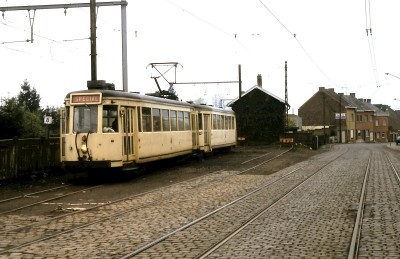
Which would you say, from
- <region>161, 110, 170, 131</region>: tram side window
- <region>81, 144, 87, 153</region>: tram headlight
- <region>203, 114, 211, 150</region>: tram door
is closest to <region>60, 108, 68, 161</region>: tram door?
<region>81, 144, 87, 153</region>: tram headlight

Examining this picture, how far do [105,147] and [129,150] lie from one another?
135 cm

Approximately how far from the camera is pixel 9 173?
53.8ft

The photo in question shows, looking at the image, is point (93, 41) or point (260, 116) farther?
point (260, 116)

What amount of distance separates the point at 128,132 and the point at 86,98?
1.84 m

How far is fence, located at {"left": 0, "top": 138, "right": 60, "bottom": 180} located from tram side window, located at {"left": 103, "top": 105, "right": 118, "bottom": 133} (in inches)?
114

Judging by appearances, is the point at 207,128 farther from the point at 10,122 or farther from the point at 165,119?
the point at 10,122

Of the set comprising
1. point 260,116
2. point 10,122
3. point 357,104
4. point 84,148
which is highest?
point 357,104

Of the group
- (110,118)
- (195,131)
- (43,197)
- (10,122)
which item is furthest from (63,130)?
(10,122)

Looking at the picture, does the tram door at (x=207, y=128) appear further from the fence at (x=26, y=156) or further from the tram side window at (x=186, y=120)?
the fence at (x=26, y=156)

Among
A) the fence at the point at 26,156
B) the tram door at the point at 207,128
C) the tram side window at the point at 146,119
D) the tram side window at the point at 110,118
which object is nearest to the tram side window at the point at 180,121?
the tram side window at the point at 146,119

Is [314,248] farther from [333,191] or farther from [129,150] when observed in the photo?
[129,150]

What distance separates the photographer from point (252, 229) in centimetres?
908

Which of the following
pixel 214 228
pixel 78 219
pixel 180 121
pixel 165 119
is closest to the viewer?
pixel 214 228

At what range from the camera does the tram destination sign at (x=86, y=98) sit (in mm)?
16812
